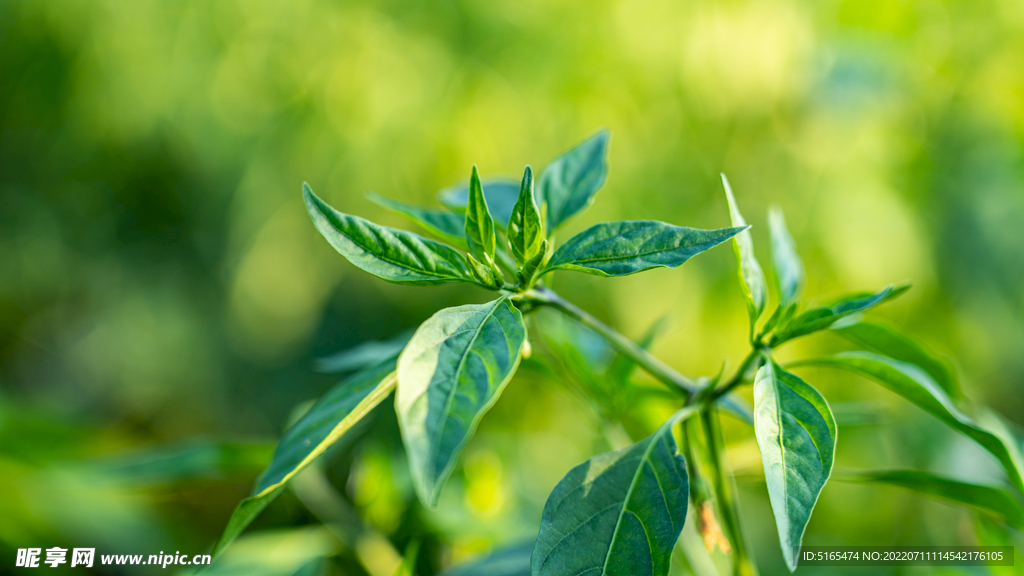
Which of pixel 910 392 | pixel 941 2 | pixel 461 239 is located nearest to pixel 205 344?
pixel 461 239

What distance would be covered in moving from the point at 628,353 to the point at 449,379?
123 millimetres

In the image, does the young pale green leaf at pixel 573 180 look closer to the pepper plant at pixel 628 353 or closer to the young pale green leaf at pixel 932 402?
the pepper plant at pixel 628 353

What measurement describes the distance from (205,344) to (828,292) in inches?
66.0

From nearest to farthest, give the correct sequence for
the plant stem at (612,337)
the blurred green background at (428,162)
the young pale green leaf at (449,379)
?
the young pale green leaf at (449,379) < the plant stem at (612,337) < the blurred green background at (428,162)

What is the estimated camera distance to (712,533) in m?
0.28

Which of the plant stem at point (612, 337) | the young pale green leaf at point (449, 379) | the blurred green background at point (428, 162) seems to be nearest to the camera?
the young pale green leaf at point (449, 379)

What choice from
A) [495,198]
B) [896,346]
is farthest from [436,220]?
[896,346]

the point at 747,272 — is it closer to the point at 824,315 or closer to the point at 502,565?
the point at 824,315

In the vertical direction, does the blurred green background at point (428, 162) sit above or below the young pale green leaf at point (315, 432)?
above

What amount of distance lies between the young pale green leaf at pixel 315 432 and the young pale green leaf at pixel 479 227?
2.5 inches

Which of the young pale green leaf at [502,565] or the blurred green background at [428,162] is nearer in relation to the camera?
the young pale green leaf at [502,565]

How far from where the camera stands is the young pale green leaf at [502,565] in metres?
0.31

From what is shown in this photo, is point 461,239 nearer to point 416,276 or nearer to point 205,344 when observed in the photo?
point 416,276

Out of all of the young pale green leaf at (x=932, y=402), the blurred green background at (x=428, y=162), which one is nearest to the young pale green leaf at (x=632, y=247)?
the young pale green leaf at (x=932, y=402)
